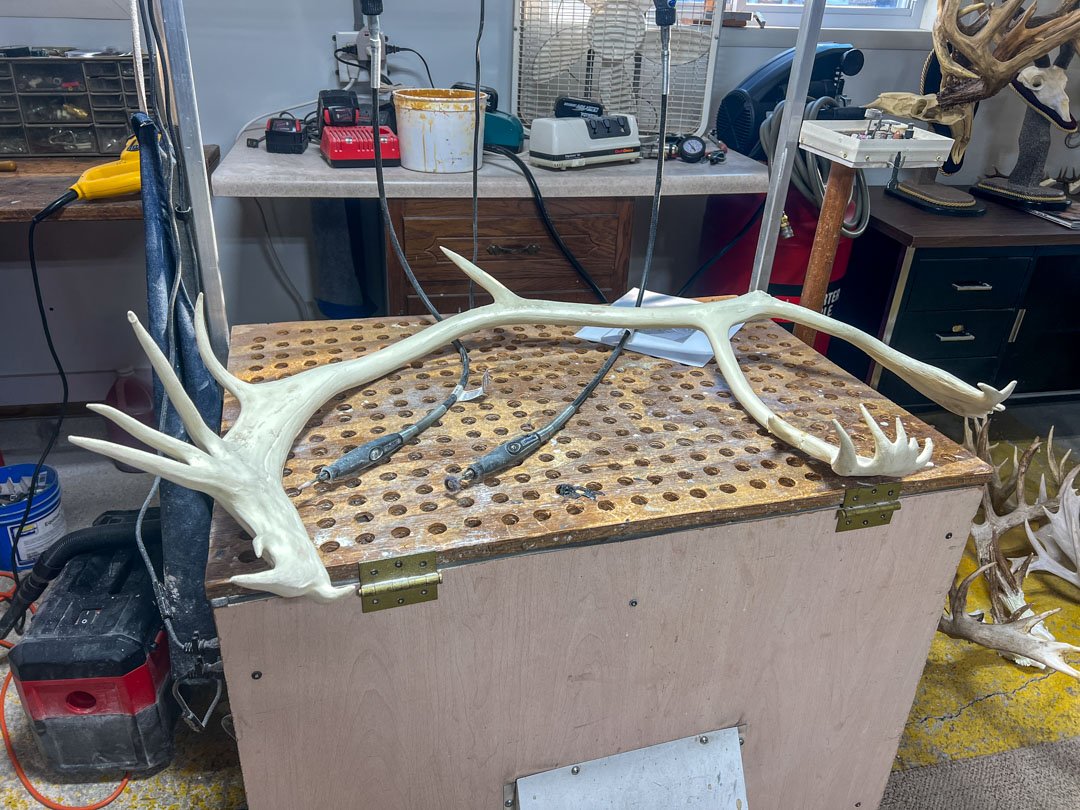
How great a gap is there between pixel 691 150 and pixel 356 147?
2.62 feet

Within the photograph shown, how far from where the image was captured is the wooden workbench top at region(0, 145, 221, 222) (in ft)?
4.79

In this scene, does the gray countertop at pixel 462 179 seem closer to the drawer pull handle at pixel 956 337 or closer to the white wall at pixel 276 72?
the white wall at pixel 276 72

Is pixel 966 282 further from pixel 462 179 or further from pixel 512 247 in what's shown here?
pixel 462 179

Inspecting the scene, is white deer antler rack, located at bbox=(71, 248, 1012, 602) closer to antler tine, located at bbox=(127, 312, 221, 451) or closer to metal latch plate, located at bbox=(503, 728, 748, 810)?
antler tine, located at bbox=(127, 312, 221, 451)

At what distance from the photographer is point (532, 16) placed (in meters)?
1.89

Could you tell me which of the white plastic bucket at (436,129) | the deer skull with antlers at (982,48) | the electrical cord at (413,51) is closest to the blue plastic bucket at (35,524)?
the white plastic bucket at (436,129)

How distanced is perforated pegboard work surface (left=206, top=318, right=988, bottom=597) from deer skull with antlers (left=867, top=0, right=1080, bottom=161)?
1.18m

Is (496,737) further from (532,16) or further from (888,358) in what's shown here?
(532,16)

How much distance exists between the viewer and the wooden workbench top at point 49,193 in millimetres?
1459

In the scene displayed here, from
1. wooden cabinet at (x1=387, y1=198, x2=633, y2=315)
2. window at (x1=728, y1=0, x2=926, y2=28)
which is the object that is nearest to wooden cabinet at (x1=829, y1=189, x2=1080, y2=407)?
window at (x1=728, y1=0, x2=926, y2=28)

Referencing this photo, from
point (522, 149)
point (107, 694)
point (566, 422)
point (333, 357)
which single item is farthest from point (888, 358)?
point (107, 694)

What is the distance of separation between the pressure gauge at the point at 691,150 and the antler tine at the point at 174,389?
1.46 m

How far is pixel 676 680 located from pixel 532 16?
159cm

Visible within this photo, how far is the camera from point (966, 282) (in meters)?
2.02
